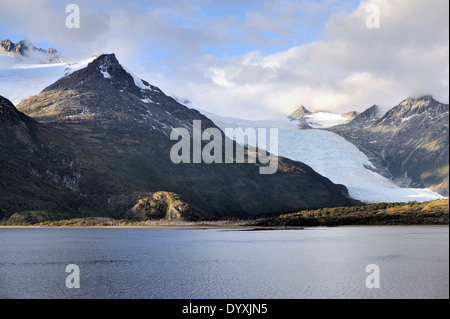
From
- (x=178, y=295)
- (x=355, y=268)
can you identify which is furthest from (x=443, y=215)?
(x=178, y=295)

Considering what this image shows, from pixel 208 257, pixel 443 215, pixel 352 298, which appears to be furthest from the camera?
pixel 443 215

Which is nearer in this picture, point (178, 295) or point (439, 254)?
point (178, 295)

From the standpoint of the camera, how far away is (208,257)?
9944cm

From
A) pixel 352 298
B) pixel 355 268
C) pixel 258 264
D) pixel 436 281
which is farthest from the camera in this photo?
pixel 258 264

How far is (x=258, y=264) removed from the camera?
87.2m

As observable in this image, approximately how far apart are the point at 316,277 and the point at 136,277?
2690cm

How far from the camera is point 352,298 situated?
190 ft

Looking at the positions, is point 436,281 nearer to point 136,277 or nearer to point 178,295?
point 178,295

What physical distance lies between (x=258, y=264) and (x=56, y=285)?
35875 millimetres

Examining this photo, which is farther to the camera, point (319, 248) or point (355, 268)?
point (319, 248)
